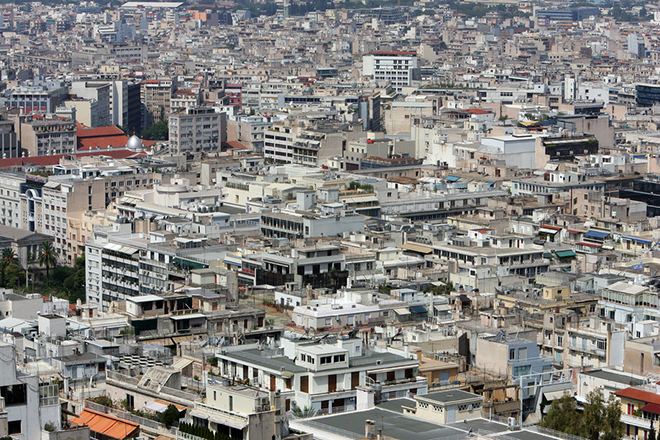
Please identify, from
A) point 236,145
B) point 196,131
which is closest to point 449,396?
point 196,131

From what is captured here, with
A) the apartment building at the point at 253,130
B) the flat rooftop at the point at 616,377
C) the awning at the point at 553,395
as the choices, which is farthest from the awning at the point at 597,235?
the apartment building at the point at 253,130

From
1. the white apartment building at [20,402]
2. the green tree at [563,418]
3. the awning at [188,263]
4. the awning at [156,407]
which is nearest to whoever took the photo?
the white apartment building at [20,402]

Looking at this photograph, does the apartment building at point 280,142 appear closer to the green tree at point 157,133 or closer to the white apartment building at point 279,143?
the white apartment building at point 279,143

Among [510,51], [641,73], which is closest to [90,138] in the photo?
[641,73]

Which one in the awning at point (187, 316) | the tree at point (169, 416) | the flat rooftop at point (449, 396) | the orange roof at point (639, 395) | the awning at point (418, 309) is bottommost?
the awning at point (418, 309)

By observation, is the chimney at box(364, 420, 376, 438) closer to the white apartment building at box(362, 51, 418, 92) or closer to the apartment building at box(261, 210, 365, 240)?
the apartment building at box(261, 210, 365, 240)

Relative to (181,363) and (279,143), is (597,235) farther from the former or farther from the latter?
(279,143)

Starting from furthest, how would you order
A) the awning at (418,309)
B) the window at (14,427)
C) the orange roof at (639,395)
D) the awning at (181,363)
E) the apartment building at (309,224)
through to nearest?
the apartment building at (309,224)
the awning at (418,309)
the awning at (181,363)
the orange roof at (639,395)
the window at (14,427)
